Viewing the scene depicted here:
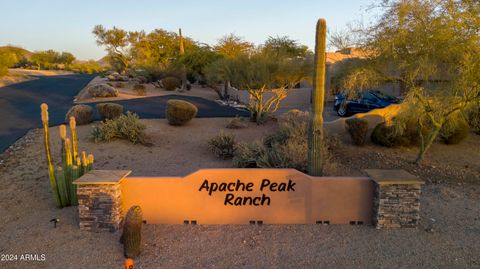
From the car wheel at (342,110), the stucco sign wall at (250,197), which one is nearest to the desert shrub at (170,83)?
the car wheel at (342,110)

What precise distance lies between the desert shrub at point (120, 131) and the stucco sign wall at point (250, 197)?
7032 mm

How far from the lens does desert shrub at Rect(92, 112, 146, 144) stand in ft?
42.6

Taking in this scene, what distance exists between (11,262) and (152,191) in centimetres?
248

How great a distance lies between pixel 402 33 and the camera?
949 centimetres

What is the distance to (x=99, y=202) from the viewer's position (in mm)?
6215

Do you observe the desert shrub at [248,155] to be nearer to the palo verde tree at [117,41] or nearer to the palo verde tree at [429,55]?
the palo verde tree at [429,55]

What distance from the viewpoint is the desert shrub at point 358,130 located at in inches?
515

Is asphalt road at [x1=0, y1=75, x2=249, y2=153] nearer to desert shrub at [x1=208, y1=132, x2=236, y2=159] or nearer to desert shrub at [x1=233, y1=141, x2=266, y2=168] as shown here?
desert shrub at [x1=208, y1=132, x2=236, y2=159]

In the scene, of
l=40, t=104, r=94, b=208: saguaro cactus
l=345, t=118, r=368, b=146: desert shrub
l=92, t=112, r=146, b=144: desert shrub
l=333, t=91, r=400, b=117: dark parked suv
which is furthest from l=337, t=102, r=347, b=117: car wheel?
l=40, t=104, r=94, b=208: saguaro cactus

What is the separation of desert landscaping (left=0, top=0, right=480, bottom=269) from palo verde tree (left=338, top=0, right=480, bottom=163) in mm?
36

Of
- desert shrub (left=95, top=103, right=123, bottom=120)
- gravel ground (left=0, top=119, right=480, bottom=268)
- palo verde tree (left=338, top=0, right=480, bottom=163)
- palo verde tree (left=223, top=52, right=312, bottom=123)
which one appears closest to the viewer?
gravel ground (left=0, top=119, right=480, bottom=268)

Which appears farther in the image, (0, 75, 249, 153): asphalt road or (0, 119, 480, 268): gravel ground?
(0, 75, 249, 153): asphalt road

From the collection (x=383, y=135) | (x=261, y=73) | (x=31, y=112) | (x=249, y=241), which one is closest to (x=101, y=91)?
(x=31, y=112)

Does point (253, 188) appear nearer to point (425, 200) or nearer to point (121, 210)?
point (121, 210)
